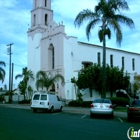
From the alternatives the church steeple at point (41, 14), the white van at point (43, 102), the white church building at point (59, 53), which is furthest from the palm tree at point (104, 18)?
the church steeple at point (41, 14)

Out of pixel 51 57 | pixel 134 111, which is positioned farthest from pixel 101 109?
pixel 51 57

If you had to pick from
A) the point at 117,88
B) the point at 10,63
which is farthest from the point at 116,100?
the point at 10,63

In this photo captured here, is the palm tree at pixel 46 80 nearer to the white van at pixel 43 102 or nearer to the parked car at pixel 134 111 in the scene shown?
the white van at pixel 43 102

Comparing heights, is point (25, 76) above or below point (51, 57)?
below

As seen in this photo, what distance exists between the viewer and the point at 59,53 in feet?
162

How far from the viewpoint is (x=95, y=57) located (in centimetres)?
5169

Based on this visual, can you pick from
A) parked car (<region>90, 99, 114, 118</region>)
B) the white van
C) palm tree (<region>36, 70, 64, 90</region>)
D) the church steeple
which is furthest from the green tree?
parked car (<region>90, 99, 114, 118</region>)

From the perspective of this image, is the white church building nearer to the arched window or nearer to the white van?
the arched window

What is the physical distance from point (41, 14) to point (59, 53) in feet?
37.6

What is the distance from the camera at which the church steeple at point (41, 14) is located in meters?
56.5

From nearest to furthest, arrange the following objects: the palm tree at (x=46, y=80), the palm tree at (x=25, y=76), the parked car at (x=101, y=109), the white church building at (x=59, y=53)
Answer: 1. the parked car at (x=101, y=109)
2. the palm tree at (x=46, y=80)
3. the white church building at (x=59, y=53)
4. the palm tree at (x=25, y=76)

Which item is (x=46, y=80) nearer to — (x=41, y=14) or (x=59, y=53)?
(x=59, y=53)

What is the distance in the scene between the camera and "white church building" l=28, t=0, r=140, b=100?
48.2 m

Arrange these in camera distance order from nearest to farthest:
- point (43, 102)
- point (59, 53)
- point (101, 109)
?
point (101, 109) < point (43, 102) < point (59, 53)
